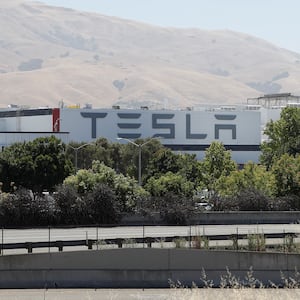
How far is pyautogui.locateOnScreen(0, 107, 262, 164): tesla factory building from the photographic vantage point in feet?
543

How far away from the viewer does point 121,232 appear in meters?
49.0

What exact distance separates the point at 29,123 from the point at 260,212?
4719 inches

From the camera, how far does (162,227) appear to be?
2085 inches

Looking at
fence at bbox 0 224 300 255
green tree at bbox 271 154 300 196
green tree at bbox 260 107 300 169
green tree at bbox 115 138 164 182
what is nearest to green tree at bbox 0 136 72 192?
green tree at bbox 271 154 300 196

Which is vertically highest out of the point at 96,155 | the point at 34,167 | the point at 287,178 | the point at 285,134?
the point at 285,134

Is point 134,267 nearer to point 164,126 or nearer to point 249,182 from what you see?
point 249,182

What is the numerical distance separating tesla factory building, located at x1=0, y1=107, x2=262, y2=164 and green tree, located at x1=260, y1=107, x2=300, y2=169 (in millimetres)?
69341

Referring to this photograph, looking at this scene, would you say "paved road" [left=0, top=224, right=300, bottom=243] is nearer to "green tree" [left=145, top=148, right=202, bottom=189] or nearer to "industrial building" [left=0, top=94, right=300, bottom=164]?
"green tree" [left=145, top=148, right=202, bottom=189]

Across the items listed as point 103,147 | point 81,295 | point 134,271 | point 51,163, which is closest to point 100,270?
point 134,271

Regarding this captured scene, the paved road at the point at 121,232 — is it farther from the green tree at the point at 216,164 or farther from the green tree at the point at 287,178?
the green tree at the point at 216,164

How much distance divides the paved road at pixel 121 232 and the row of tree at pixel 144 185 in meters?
2.12

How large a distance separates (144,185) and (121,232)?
23.8m

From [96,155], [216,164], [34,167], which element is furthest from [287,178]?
[96,155]

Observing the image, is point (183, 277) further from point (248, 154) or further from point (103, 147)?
point (248, 154)
